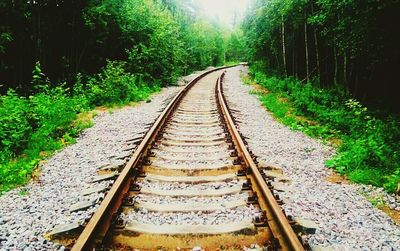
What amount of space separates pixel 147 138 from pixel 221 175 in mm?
1801

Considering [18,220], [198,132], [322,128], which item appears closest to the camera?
[18,220]

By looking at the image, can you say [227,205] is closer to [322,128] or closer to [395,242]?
[395,242]

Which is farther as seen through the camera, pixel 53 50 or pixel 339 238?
pixel 53 50

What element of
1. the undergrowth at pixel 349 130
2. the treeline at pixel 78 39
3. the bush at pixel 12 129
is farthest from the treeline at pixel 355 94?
the treeline at pixel 78 39

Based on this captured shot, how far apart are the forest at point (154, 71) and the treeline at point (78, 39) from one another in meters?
0.04

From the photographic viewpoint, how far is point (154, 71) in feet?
60.4

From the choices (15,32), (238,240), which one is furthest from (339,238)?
(15,32)

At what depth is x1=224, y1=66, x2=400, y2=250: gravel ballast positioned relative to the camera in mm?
3354

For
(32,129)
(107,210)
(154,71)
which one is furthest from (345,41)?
(154,71)

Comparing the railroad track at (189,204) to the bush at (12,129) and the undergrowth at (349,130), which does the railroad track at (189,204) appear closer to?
the undergrowth at (349,130)

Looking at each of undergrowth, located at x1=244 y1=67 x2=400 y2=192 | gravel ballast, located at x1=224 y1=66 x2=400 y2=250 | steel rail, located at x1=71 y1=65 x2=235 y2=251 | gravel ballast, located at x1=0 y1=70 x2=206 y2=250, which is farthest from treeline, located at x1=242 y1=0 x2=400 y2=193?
gravel ballast, located at x1=0 y1=70 x2=206 y2=250

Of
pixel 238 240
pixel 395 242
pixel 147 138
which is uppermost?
pixel 147 138

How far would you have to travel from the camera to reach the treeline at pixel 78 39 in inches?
511

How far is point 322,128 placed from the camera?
334 inches
